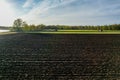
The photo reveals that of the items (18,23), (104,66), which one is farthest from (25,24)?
(104,66)

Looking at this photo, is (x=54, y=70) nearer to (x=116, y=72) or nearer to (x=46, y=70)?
(x=46, y=70)

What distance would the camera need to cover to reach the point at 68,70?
8375 mm

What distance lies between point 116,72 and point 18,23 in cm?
10706

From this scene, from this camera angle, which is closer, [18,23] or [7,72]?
[7,72]

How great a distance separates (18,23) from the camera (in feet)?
366

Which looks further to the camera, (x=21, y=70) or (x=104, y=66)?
(x=104, y=66)

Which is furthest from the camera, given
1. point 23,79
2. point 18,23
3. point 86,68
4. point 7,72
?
point 18,23

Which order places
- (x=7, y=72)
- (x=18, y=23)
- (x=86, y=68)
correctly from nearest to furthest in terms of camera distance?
(x=7, y=72), (x=86, y=68), (x=18, y=23)

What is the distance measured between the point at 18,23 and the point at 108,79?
107850 millimetres

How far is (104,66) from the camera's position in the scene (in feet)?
30.0

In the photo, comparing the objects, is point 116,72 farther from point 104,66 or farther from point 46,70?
point 46,70

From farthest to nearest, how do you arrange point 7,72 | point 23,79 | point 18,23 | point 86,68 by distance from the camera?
point 18,23 < point 86,68 < point 7,72 < point 23,79

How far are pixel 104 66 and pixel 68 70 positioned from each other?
185 centimetres

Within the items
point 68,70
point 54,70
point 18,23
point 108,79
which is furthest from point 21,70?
point 18,23
